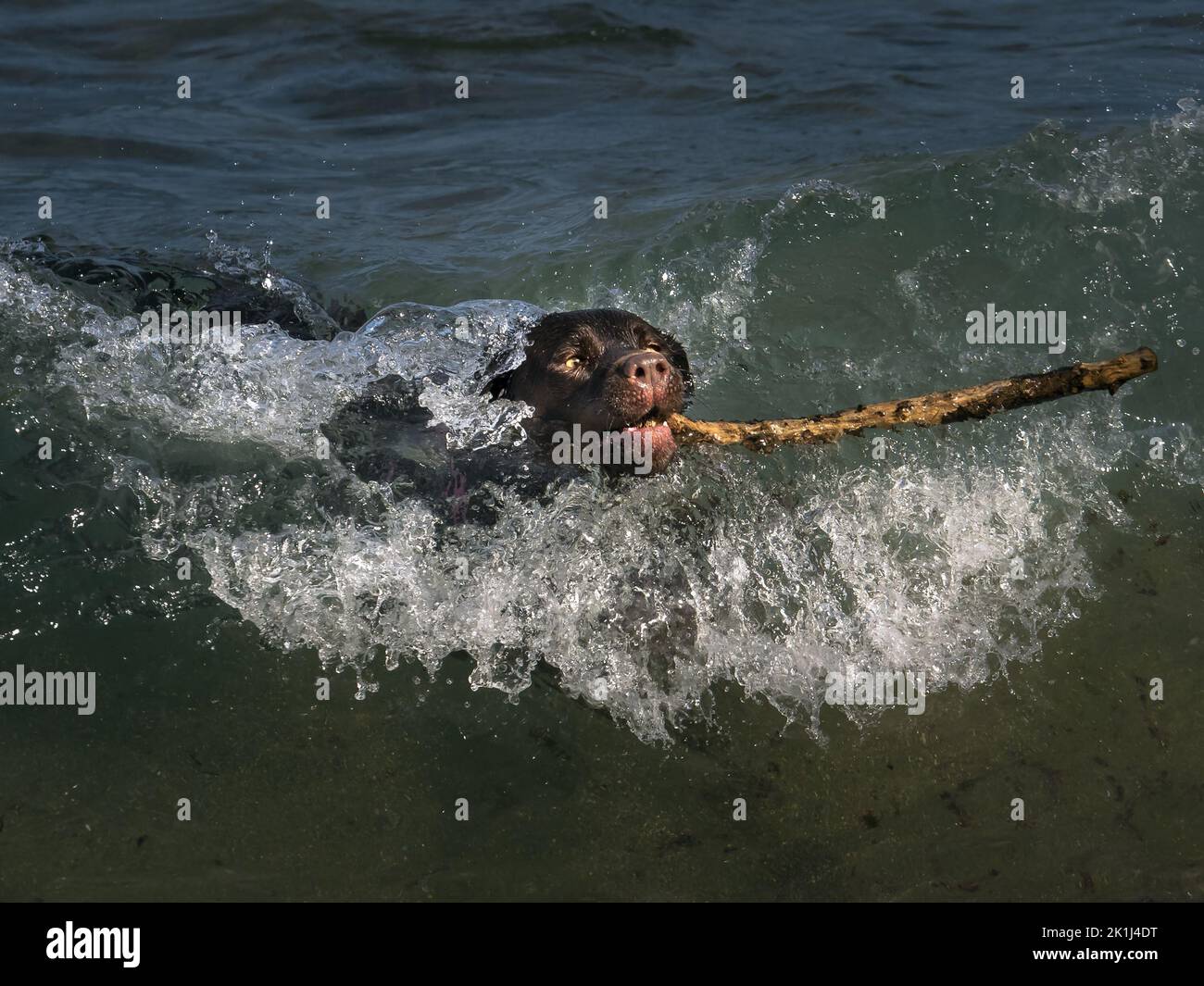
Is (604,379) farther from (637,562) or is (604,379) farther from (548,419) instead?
(637,562)

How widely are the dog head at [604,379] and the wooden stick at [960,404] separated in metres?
0.51

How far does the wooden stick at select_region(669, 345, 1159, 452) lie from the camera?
4.12 meters

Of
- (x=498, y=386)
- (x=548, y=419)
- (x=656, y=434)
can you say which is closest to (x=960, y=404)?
(x=656, y=434)

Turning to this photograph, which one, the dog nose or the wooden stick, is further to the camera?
the dog nose

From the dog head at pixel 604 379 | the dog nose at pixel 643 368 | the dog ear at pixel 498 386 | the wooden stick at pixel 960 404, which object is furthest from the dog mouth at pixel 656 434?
the dog ear at pixel 498 386

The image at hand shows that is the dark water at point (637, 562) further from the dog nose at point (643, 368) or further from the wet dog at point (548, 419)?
the dog nose at point (643, 368)

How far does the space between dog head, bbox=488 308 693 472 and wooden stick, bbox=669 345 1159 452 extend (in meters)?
0.51

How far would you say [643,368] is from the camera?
4945mm

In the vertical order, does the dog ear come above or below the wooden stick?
above

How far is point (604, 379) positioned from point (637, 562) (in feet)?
2.55

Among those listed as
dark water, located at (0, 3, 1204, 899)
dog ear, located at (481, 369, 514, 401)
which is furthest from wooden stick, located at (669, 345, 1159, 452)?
dog ear, located at (481, 369, 514, 401)

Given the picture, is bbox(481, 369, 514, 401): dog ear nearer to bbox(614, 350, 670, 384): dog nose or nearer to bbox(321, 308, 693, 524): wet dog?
bbox(321, 308, 693, 524): wet dog

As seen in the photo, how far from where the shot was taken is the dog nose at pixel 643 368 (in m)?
4.94

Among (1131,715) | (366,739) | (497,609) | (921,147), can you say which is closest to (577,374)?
(497,609)
